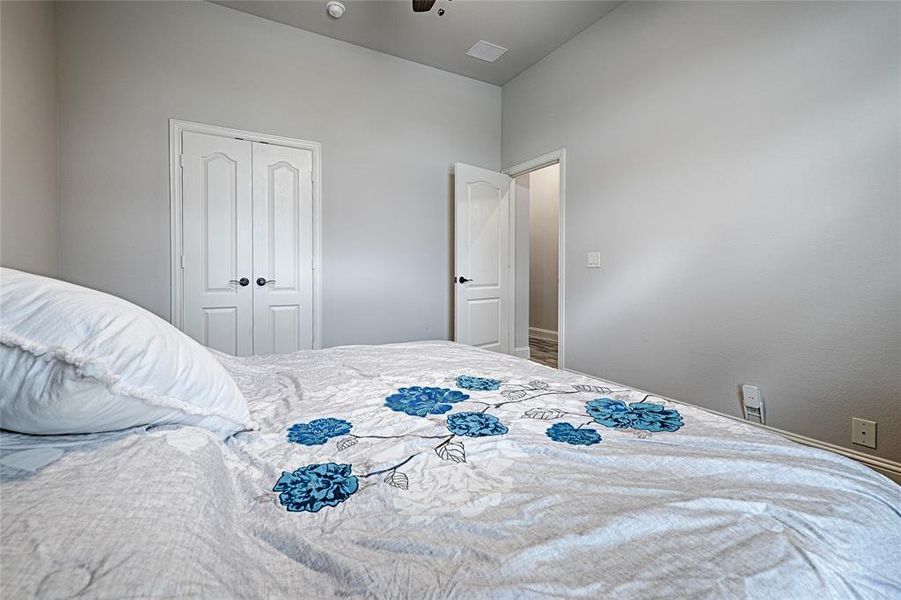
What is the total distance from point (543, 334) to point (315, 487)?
587cm

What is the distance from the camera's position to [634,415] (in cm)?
109

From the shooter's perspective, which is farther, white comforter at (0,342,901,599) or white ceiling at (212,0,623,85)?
white ceiling at (212,0,623,85)

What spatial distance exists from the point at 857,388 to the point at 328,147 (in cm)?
398

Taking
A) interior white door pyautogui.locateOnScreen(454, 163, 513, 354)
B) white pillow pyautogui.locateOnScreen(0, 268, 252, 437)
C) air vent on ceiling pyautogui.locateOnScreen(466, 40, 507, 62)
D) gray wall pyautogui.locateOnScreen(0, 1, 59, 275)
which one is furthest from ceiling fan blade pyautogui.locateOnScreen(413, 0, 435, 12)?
white pillow pyautogui.locateOnScreen(0, 268, 252, 437)

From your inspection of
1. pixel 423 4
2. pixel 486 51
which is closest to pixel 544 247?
pixel 486 51

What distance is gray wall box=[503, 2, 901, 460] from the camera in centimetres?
190

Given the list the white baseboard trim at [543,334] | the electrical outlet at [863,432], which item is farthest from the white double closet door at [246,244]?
the white baseboard trim at [543,334]

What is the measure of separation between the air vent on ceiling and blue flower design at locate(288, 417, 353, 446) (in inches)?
147

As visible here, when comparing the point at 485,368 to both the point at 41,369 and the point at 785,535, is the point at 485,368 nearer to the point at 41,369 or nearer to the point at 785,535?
the point at 785,535

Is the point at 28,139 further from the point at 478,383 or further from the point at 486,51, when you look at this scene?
the point at 486,51

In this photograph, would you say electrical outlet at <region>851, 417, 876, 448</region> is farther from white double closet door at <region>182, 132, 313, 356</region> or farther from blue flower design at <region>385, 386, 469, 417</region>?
white double closet door at <region>182, 132, 313, 356</region>

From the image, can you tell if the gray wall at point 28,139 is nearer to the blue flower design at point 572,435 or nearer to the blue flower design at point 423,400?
the blue flower design at point 423,400

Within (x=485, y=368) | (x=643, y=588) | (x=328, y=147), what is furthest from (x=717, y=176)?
(x=328, y=147)

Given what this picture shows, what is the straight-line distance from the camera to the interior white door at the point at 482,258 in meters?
3.91
